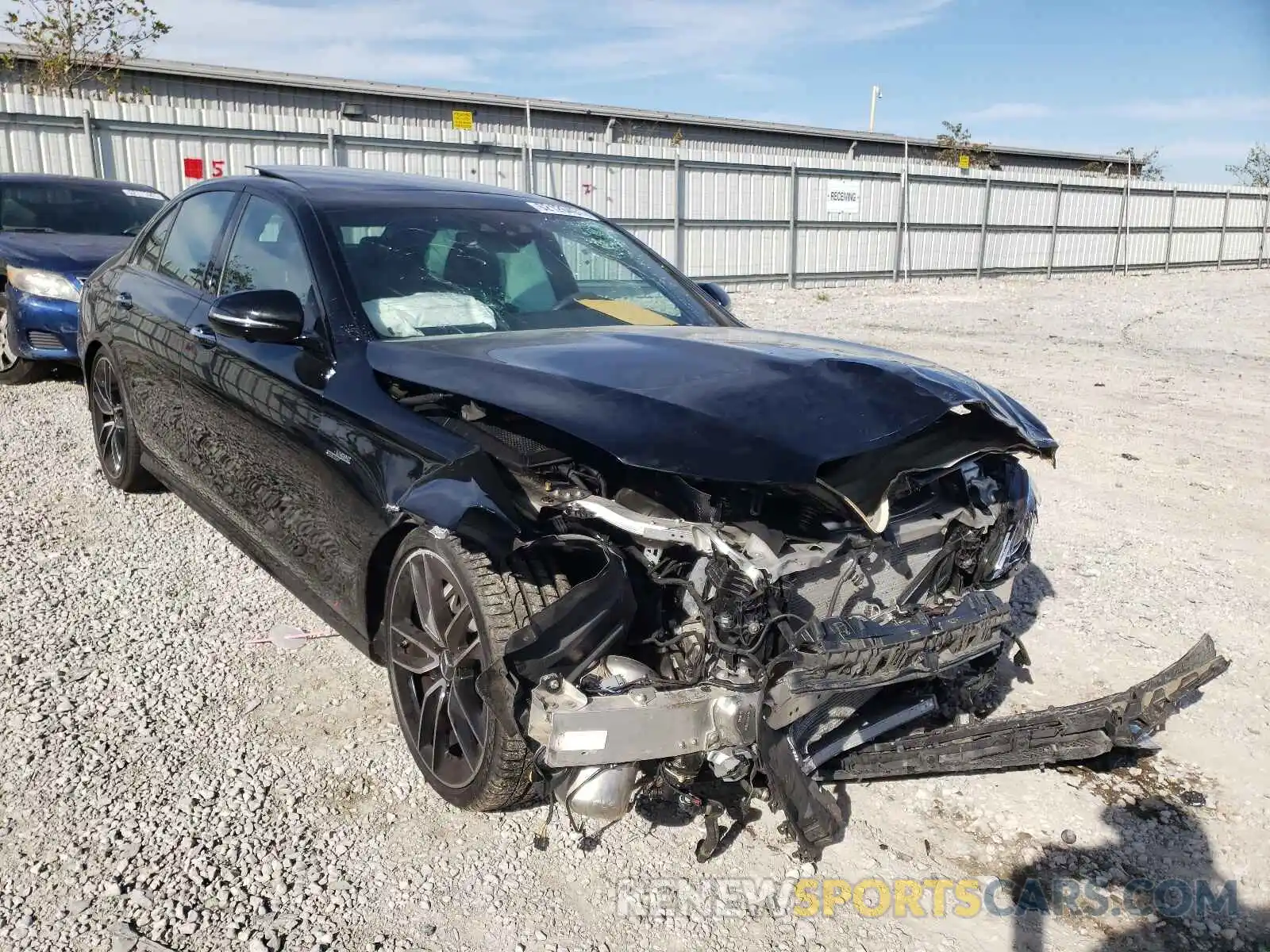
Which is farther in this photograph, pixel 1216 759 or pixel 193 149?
pixel 193 149

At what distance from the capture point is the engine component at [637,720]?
2.16 metres

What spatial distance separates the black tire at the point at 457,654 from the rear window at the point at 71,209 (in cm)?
726

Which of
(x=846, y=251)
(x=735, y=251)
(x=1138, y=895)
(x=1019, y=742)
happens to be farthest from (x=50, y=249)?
(x=846, y=251)

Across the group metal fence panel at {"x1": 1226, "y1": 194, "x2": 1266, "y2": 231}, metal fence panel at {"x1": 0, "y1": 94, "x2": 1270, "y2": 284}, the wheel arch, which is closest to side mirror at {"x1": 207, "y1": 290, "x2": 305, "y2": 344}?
the wheel arch

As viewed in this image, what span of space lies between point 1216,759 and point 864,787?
117 centimetres

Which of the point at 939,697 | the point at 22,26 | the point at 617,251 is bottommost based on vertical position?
the point at 939,697

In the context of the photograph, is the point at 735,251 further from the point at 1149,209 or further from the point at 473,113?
the point at 1149,209

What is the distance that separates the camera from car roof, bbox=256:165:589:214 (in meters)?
3.64

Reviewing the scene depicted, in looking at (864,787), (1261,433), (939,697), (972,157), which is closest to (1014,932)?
(864,787)

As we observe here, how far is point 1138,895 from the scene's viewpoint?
2477 mm

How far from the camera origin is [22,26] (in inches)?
647

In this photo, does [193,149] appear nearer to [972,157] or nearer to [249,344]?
[249,344]

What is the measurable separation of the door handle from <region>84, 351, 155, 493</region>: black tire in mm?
1213

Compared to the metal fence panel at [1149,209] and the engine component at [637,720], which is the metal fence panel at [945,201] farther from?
the engine component at [637,720]
